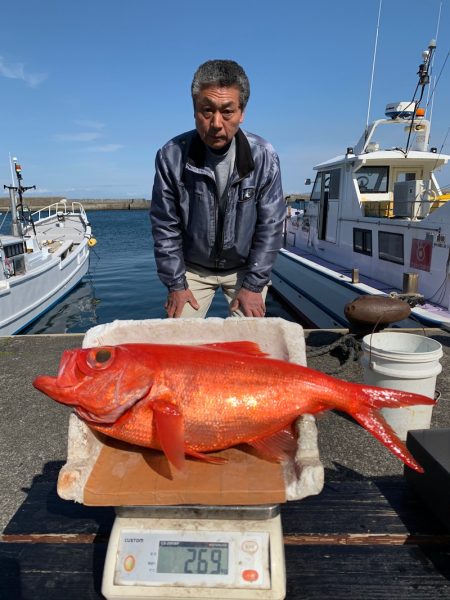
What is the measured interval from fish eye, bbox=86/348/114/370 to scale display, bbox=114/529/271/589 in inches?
25.2

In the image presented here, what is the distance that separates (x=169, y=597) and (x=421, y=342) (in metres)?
3.37

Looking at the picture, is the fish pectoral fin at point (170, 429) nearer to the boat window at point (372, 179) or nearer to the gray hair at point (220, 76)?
the gray hair at point (220, 76)

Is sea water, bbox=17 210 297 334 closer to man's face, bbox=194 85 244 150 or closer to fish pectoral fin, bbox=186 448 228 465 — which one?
man's face, bbox=194 85 244 150

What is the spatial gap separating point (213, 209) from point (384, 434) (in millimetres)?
2066

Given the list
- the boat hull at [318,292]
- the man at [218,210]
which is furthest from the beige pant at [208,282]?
the boat hull at [318,292]

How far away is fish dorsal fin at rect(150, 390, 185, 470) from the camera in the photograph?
1.58 m

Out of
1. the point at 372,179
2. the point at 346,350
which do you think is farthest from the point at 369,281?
the point at 346,350

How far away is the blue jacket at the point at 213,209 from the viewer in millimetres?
3143

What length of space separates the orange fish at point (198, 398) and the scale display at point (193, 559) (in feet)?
0.90

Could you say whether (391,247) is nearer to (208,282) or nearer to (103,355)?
(208,282)

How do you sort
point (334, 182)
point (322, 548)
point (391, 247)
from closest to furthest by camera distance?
point (322, 548) < point (391, 247) < point (334, 182)

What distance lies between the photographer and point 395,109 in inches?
470

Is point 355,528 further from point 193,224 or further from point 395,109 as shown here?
point 395,109

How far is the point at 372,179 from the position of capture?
39.8 ft
